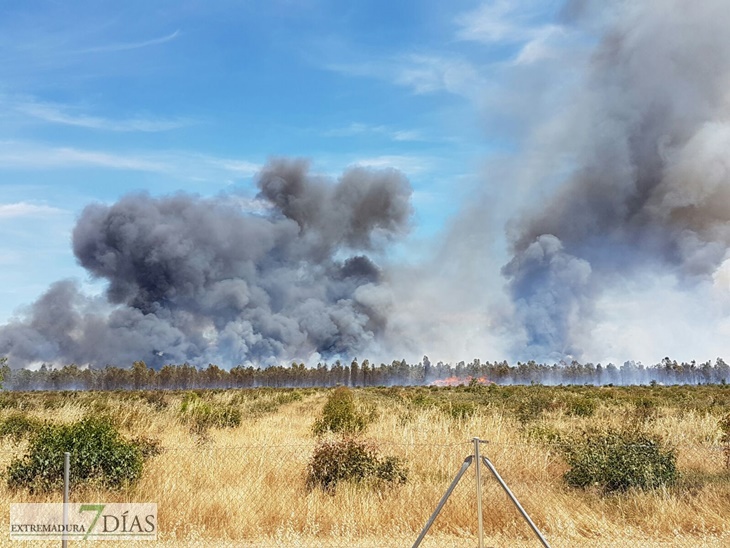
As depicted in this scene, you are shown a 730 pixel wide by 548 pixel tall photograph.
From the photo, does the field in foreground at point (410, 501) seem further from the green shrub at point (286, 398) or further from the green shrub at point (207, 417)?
the green shrub at point (286, 398)

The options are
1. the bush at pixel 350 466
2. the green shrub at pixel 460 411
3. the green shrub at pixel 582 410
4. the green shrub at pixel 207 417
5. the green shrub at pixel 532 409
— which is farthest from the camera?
the green shrub at pixel 582 410

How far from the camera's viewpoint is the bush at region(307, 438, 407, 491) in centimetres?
1204

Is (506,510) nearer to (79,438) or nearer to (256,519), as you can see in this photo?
(256,519)

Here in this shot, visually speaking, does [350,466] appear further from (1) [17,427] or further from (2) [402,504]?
(1) [17,427]

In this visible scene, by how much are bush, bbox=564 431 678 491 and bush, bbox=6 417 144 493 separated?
28.6 ft

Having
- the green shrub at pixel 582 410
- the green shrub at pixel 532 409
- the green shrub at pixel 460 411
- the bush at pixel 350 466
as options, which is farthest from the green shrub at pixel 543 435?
the green shrub at pixel 582 410

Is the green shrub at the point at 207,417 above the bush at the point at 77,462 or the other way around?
the other way around

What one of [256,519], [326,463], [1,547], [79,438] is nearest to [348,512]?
[256,519]

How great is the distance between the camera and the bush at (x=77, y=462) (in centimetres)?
1156

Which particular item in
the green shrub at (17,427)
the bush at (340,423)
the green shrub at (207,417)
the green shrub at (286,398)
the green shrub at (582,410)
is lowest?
the green shrub at (286,398)

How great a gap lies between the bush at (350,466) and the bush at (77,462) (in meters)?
3.47

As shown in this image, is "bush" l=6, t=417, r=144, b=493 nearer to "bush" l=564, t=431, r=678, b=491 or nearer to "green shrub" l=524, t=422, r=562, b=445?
"bush" l=564, t=431, r=678, b=491

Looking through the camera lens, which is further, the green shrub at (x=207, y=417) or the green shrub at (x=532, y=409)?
the green shrub at (x=532, y=409)

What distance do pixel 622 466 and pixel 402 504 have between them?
4.81 m
